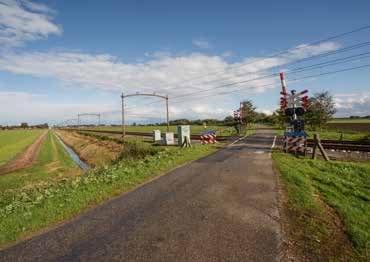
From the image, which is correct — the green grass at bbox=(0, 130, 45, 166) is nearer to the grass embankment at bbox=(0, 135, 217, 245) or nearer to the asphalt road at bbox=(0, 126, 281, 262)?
the grass embankment at bbox=(0, 135, 217, 245)

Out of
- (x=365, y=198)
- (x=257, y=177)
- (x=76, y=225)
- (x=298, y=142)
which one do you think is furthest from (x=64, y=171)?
(x=365, y=198)

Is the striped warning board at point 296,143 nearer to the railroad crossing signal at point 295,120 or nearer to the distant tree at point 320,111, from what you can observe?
the railroad crossing signal at point 295,120

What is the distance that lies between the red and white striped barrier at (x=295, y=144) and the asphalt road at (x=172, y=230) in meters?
6.69

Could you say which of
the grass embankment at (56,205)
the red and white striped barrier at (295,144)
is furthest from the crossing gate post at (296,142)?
the grass embankment at (56,205)

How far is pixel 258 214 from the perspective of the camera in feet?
14.3

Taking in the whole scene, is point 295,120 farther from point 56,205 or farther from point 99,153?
point 99,153

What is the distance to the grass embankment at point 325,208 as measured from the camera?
10.5 ft

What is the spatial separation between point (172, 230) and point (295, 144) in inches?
421

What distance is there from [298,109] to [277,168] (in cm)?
522

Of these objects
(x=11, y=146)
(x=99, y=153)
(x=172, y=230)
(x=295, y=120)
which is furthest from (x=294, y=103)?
(x=11, y=146)

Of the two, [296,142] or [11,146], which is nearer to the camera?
[296,142]

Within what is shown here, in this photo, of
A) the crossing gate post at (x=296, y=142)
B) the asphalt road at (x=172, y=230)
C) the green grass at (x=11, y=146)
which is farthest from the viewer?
the green grass at (x=11, y=146)

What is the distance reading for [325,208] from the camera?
464cm

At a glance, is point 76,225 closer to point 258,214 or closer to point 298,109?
point 258,214
